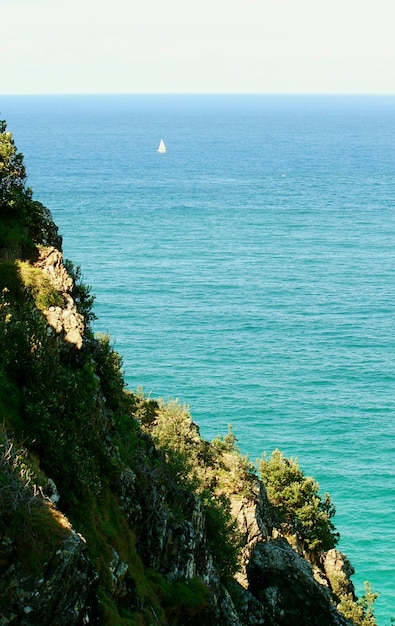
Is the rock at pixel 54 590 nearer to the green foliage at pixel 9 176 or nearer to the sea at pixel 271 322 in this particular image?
the green foliage at pixel 9 176

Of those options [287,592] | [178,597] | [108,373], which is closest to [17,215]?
[108,373]

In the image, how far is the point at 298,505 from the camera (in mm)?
47906

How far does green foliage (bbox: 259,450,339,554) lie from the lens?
4606 centimetres

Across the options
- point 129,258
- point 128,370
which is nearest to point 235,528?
point 128,370

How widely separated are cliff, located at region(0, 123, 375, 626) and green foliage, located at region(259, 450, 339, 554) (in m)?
8.92

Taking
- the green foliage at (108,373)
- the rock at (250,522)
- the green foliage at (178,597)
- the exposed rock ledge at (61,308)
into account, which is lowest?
the green foliage at (178,597)

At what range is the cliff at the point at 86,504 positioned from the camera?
17.1 metres

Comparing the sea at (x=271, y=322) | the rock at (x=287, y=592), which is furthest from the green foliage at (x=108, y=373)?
the sea at (x=271, y=322)

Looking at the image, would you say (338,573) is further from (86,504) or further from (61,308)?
(86,504)

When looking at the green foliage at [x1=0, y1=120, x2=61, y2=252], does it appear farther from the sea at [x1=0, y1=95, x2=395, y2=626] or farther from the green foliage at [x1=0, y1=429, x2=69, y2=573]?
the sea at [x1=0, y1=95, x2=395, y2=626]

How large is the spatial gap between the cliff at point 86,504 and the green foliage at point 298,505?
892cm

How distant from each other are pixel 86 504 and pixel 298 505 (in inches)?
1116

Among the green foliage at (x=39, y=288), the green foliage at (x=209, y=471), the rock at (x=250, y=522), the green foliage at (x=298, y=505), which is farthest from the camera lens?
the green foliage at (x=298, y=505)

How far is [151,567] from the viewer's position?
82.2 ft
